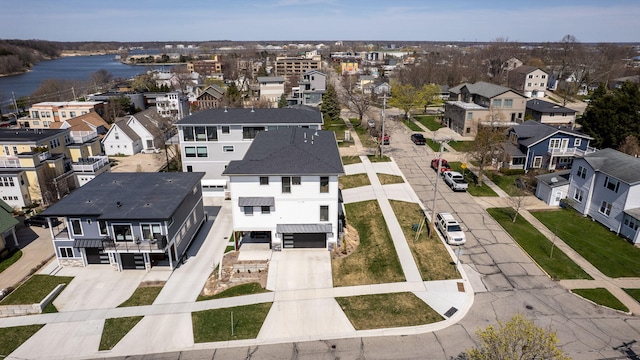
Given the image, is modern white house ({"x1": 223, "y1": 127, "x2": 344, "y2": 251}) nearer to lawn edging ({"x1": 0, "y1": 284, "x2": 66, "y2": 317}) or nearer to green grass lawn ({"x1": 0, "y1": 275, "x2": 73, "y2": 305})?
green grass lawn ({"x1": 0, "y1": 275, "x2": 73, "y2": 305})

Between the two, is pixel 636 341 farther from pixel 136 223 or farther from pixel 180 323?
pixel 136 223

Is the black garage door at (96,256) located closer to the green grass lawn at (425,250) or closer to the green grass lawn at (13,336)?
the green grass lawn at (13,336)

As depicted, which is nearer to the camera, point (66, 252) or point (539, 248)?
point (66, 252)

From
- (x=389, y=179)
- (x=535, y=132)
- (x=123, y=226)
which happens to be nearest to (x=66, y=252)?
(x=123, y=226)

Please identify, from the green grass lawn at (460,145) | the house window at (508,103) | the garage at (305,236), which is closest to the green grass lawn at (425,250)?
the garage at (305,236)

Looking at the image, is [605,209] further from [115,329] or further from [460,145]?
[115,329]

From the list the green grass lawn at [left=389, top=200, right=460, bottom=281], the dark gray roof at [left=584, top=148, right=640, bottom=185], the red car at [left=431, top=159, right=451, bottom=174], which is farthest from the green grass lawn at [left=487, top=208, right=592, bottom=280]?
the red car at [left=431, top=159, right=451, bottom=174]
